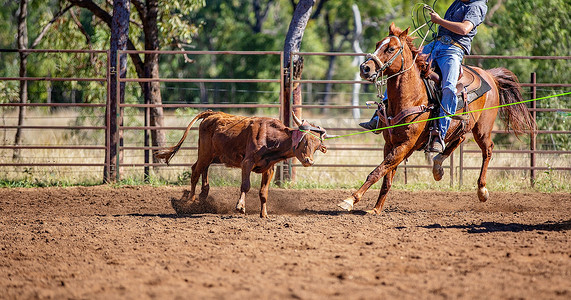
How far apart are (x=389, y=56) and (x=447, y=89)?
36.8 inches

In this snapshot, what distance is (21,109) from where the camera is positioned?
13.6m

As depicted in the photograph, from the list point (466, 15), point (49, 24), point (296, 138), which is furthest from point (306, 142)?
point (49, 24)

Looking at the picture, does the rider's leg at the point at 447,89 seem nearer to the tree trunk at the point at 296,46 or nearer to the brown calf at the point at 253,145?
the brown calf at the point at 253,145

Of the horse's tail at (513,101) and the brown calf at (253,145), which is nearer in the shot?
the brown calf at (253,145)

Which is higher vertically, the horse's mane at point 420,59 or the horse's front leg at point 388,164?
the horse's mane at point 420,59

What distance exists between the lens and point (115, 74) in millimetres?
11945

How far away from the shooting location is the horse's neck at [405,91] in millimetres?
7957

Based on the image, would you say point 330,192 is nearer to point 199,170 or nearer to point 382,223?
point 199,170

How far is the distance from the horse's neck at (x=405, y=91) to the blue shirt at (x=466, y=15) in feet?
3.15

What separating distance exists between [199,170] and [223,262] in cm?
383

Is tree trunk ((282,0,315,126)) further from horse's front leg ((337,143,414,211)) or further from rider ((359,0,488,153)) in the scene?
horse's front leg ((337,143,414,211))

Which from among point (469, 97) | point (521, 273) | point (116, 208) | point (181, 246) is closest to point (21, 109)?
point (116, 208)

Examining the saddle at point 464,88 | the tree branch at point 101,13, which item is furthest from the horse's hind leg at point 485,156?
the tree branch at point 101,13

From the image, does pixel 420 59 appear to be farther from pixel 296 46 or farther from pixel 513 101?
pixel 296 46
